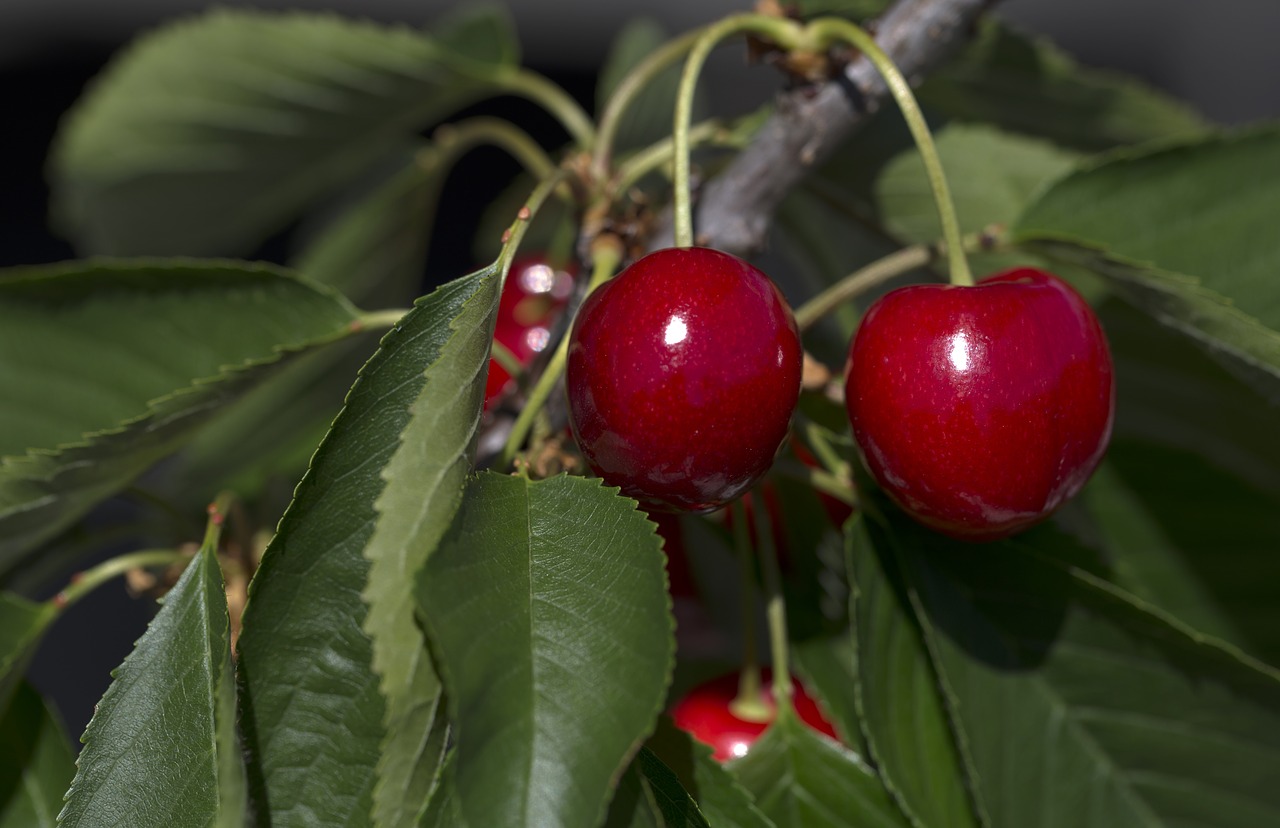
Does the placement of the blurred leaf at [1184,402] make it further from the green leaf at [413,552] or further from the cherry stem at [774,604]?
the green leaf at [413,552]

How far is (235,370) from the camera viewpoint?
0.50 m

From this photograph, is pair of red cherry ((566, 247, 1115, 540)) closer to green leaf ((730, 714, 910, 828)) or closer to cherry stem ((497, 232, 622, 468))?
cherry stem ((497, 232, 622, 468))

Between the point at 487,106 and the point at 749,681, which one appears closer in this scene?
the point at 749,681

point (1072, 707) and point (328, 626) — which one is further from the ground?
point (328, 626)

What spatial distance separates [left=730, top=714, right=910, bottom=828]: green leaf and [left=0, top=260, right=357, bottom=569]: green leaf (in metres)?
0.30

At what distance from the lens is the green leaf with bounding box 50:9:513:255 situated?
823mm

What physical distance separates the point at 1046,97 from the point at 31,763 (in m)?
0.71

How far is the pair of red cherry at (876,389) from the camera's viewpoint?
41 cm

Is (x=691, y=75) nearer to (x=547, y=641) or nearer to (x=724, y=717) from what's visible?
(x=547, y=641)

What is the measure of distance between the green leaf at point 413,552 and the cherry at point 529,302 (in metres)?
0.45

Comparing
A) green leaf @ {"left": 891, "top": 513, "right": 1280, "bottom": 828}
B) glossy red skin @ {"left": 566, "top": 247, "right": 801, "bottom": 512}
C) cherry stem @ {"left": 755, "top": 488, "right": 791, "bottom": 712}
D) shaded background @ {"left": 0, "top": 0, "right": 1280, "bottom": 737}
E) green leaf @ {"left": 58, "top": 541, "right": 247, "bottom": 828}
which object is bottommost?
green leaf @ {"left": 891, "top": 513, "right": 1280, "bottom": 828}

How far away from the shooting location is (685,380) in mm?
404

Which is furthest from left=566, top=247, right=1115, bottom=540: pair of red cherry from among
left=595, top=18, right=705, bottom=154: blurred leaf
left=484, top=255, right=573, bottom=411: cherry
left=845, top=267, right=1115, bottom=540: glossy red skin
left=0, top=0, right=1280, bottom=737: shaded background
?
left=0, top=0, right=1280, bottom=737: shaded background

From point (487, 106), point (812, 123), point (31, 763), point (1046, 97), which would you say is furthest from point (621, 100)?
point (487, 106)
